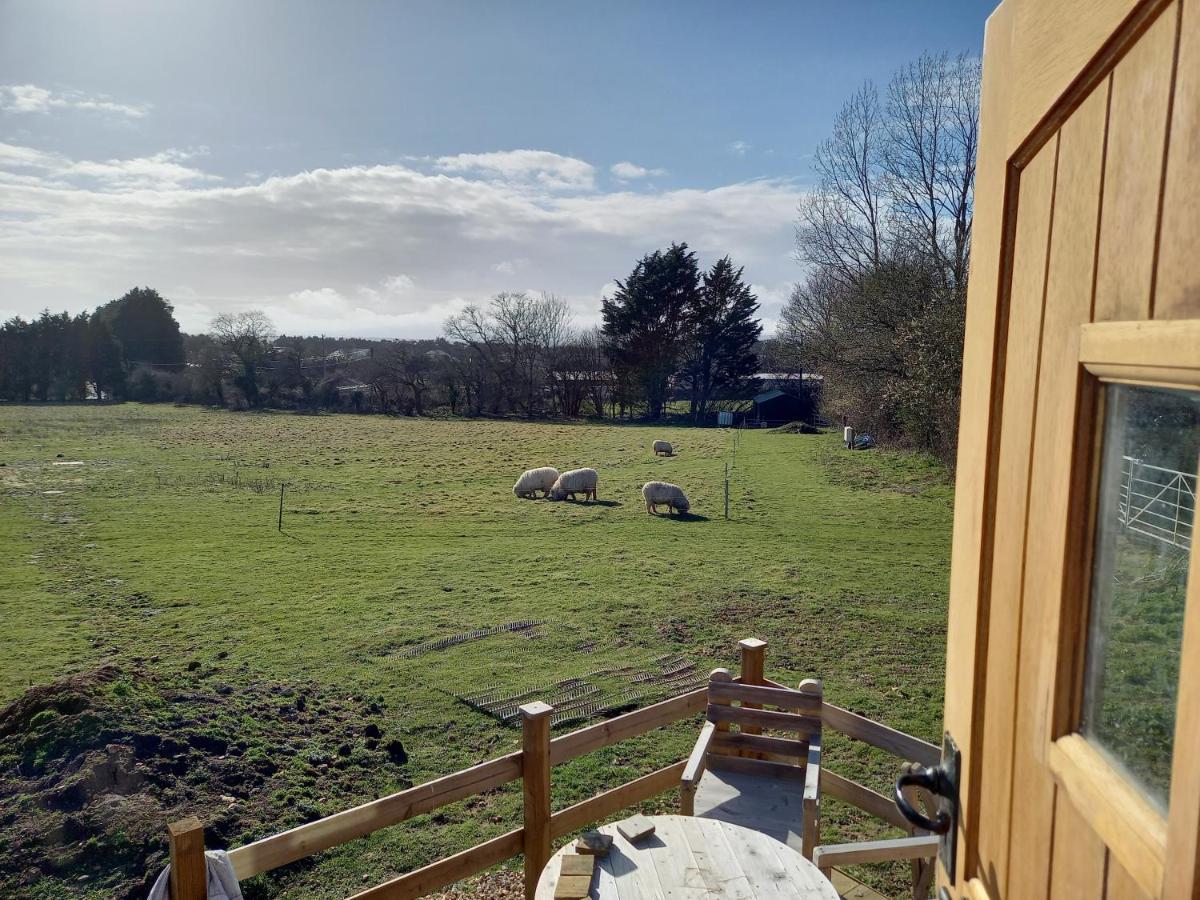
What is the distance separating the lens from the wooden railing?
115 inches

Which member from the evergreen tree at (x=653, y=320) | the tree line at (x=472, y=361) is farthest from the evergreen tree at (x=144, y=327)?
the evergreen tree at (x=653, y=320)

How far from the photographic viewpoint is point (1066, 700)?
1.10m

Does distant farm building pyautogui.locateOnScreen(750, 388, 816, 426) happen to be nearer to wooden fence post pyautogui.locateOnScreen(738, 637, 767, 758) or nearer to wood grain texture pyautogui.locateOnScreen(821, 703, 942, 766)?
wooden fence post pyautogui.locateOnScreen(738, 637, 767, 758)

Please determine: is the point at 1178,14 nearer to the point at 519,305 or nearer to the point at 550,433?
the point at 550,433

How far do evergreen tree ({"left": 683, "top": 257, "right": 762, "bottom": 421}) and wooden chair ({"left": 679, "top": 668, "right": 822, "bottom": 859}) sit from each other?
45388 mm

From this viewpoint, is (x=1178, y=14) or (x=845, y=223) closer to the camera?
(x=1178, y=14)

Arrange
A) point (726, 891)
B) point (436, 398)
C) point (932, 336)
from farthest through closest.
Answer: point (436, 398) → point (932, 336) → point (726, 891)

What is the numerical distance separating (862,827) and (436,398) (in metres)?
44.9

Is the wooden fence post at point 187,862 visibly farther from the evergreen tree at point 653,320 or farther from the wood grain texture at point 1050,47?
the evergreen tree at point 653,320

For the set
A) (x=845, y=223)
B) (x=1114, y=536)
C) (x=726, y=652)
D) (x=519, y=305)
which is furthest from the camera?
(x=519, y=305)

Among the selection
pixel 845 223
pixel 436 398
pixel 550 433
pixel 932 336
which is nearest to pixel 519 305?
pixel 436 398

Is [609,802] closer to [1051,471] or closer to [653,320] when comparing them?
[1051,471]

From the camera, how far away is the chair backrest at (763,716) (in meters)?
4.50

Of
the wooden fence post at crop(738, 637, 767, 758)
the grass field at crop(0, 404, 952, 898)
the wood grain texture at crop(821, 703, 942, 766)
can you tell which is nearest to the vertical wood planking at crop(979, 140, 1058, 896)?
the wood grain texture at crop(821, 703, 942, 766)
